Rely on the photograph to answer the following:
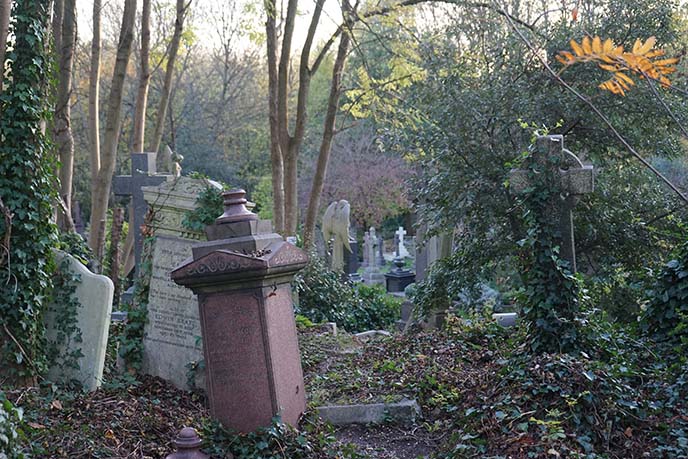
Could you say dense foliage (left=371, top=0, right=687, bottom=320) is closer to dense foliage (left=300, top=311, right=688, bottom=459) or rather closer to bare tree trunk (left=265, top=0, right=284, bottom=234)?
dense foliage (left=300, top=311, right=688, bottom=459)

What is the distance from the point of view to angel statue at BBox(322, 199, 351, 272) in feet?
64.1

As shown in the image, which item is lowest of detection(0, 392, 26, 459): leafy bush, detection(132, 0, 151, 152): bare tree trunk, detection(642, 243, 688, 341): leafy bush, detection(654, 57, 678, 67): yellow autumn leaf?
detection(0, 392, 26, 459): leafy bush

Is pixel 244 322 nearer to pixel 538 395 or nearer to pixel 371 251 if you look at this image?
pixel 538 395

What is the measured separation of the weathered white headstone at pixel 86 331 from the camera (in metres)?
7.22

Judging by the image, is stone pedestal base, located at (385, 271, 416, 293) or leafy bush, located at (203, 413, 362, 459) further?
stone pedestal base, located at (385, 271, 416, 293)

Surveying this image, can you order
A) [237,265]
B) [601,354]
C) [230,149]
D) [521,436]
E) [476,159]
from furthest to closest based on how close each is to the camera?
[230,149] → [476,159] → [601,354] → [237,265] → [521,436]

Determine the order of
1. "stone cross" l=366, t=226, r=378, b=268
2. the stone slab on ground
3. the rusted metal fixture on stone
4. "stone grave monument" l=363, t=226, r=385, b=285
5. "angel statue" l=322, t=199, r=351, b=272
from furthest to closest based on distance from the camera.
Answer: "stone cross" l=366, t=226, r=378, b=268
"stone grave monument" l=363, t=226, r=385, b=285
"angel statue" l=322, t=199, r=351, b=272
the stone slab on ground
the rusted metal fixture on stone

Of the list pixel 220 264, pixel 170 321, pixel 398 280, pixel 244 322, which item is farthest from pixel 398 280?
pixel 220 264

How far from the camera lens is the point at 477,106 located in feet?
32.8

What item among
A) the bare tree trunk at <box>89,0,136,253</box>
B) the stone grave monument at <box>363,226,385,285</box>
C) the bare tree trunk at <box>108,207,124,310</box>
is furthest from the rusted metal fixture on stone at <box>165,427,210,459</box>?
the stone grave monument at <box>363,226,385,285</box>

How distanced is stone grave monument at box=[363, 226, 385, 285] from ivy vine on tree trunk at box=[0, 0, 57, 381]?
18739 mm

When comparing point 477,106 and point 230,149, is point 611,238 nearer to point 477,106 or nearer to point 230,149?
point 477,106

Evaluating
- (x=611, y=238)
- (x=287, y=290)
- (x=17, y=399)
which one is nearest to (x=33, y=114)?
(x=17, y=399)

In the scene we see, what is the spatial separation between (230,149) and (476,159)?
80.4ft
